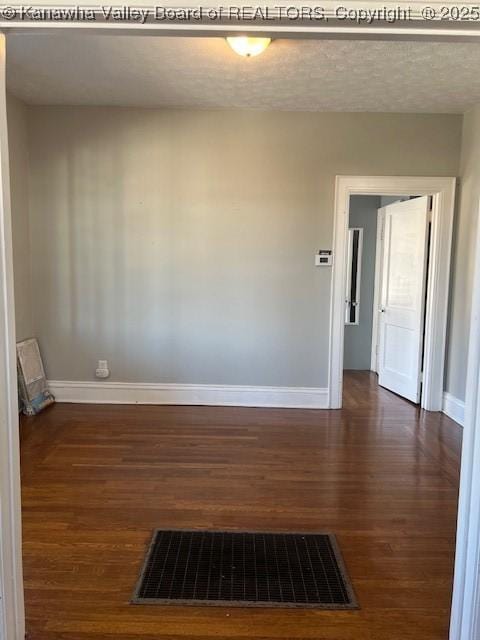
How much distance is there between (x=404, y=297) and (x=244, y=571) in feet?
11.8

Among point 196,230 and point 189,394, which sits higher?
point 196,230

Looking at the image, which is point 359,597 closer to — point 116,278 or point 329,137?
point 116,278

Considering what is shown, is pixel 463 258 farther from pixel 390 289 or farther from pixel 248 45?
pixel 248 45

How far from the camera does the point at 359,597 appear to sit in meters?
1.97

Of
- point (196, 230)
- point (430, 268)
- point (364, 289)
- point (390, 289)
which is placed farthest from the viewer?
point (364, 289)

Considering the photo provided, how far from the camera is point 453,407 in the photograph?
429 cm

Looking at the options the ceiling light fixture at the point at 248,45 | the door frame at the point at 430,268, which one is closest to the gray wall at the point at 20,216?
the ceiling light fixture at the point at 248,45

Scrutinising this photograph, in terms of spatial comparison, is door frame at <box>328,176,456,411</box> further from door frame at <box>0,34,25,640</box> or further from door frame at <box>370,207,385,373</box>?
door frame at <box>0,34,25,640</box>

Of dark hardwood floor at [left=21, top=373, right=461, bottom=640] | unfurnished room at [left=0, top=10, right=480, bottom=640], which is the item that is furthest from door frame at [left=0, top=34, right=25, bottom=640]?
unfurnished room at [left=0, top=10, right=480, bottom=640]

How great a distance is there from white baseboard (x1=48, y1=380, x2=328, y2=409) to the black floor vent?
7.09 ft

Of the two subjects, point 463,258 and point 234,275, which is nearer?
point 463,258

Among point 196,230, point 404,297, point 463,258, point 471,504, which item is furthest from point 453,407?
point 471,504

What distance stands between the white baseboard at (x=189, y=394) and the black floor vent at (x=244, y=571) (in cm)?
216

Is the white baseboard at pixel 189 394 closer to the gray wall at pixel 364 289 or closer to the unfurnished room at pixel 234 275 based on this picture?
the unfurnished room at pixel 234 275
